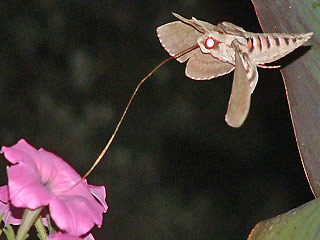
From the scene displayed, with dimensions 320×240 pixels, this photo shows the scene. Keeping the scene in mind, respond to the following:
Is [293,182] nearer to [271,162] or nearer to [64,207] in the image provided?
[271,162]

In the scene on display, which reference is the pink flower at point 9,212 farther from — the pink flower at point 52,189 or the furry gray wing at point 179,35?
the furry gray wing at point 179,35

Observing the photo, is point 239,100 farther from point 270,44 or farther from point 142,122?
point 142,122

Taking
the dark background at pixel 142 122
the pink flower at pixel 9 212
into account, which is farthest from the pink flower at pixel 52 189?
the dark background at pixel 142 122

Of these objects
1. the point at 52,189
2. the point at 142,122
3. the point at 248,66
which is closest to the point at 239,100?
the point at 248,66

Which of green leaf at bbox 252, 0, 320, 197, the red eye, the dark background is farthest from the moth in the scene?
Answer: the dark background

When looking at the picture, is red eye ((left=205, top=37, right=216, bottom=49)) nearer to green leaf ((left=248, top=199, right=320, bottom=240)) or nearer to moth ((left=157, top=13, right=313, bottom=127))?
moth ((left=157, top=13, right=313, bottom=127))
